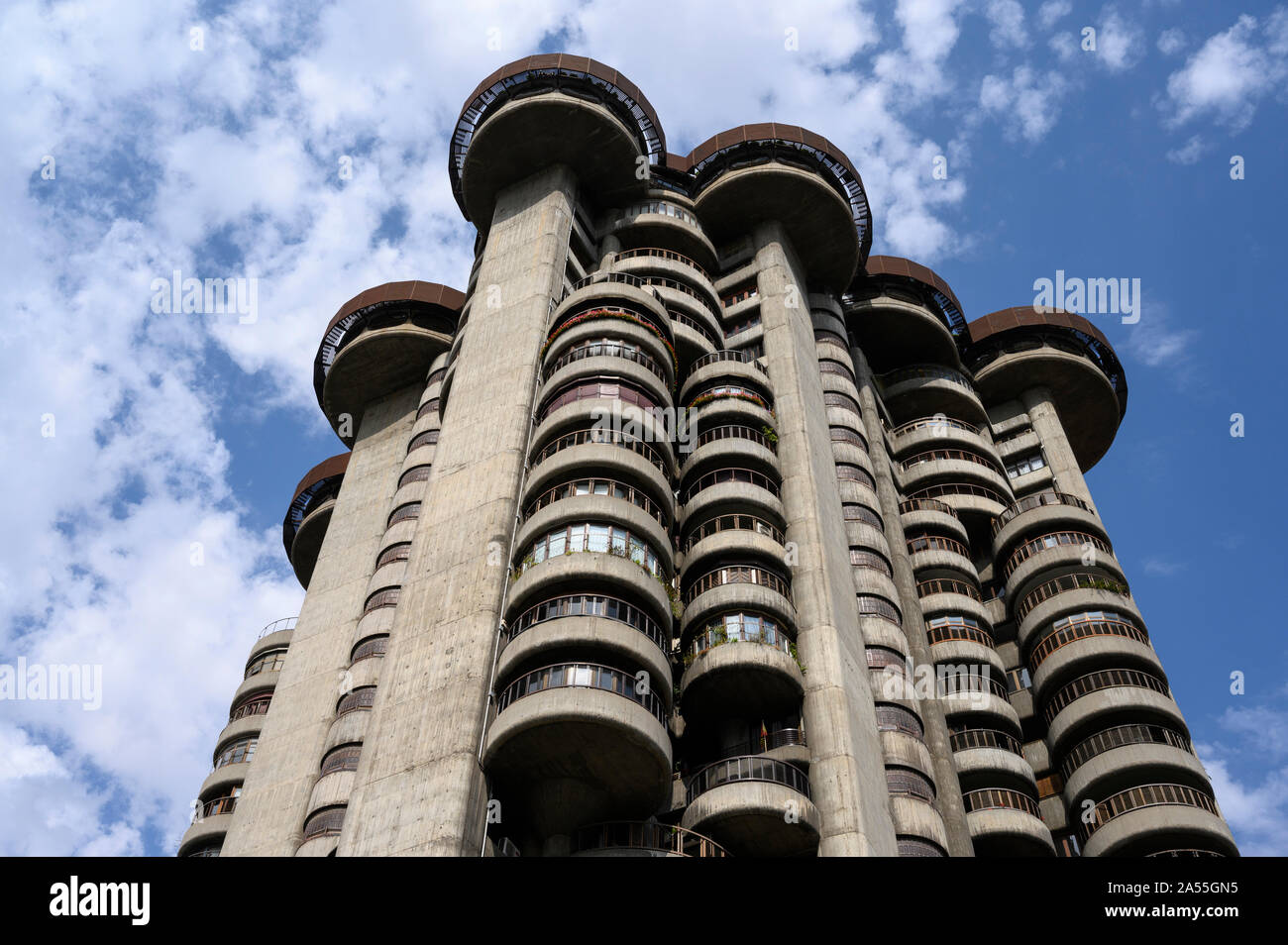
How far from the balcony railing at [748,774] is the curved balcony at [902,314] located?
4296 centimetres

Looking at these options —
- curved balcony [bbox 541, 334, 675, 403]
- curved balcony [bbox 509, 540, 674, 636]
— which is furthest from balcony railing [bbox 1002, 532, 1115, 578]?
curved balcony [bbox 509, 540, 674, 636]

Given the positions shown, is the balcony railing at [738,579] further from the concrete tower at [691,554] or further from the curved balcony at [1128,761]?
the curved balcony at [1128,761]

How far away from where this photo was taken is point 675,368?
58.2m

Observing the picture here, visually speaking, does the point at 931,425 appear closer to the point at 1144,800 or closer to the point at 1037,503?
the point at 1037,503

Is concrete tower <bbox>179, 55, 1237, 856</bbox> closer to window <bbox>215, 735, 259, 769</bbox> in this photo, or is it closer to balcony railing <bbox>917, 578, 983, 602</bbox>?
balcony railing <bbox>917, 578, 983, 602</bbox>

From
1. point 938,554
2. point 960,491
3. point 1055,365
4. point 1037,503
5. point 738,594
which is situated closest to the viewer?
point 738,594

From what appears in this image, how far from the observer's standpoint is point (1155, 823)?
44844 mm

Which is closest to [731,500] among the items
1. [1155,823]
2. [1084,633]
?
[1084,633]

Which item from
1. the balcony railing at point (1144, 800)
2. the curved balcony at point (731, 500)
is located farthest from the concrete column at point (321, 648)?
the balcony railing at point (1144, 800)

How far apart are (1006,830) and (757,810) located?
14625mm

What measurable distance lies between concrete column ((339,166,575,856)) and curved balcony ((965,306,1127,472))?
32.8 meters

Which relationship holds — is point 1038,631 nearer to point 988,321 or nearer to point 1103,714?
point 1103,714

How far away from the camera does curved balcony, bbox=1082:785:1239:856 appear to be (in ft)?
145

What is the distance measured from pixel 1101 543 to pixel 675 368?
2401 centimetres
